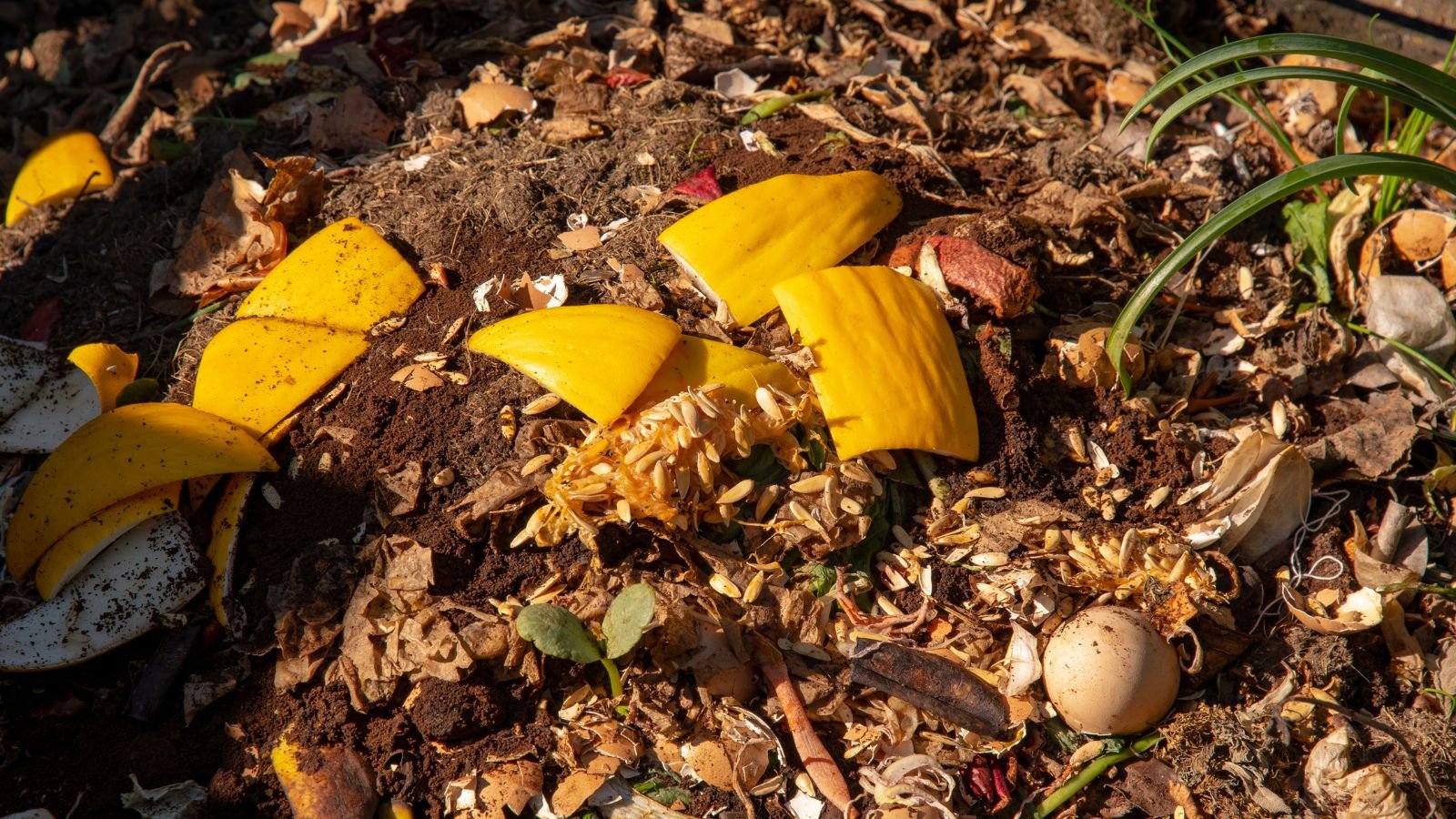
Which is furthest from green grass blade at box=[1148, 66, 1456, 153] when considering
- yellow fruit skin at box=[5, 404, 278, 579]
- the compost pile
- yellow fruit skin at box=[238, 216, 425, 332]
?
yellow fruit skin at box=[5, 404, 278, 579]

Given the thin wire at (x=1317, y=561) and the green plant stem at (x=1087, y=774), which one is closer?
the green plant stem at (x=1087, y=774)

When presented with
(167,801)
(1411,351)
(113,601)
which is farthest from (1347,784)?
(113,601)

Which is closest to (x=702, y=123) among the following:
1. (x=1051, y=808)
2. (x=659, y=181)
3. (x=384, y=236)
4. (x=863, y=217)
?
(x=659, y=181)

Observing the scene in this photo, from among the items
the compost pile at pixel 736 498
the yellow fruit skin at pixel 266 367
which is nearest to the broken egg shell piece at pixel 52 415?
the compost pile at pixel 736 498

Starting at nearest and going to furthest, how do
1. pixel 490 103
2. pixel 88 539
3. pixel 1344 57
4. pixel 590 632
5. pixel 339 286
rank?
pixel 1344 57, pixel 590 632, pixel 88 539, pixel 339 286, pixel 490 103

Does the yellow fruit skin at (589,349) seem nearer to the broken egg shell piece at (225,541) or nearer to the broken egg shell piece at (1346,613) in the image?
the broken egg shell piece at (225,541)

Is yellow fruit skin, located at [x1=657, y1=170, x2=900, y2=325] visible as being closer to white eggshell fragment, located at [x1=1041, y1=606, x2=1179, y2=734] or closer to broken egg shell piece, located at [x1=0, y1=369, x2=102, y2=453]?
white eggshell fragment, located at [x1=1041, y1=606, x2=1179, y2=734]

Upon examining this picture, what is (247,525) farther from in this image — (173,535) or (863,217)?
(863,217)

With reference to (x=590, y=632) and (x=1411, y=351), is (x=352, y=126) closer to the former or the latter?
(x=590, y=632)
